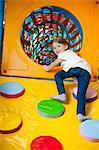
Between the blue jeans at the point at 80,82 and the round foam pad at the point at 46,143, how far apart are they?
226 mm

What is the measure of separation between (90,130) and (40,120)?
24 cm

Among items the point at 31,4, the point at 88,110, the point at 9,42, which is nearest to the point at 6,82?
the point at 9,42

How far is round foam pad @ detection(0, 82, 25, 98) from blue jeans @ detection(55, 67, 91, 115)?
0.65 ft

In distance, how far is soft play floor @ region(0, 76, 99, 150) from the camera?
1.21 m

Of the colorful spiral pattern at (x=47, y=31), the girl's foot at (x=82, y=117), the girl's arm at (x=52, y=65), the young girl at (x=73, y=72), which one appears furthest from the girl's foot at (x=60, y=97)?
the colorful spiral pattern at (x=47, y=31)

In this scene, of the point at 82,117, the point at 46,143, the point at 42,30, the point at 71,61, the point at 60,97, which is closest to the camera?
the point at 46,143

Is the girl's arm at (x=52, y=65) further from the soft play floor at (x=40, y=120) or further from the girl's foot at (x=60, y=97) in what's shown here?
the girl's foot at (x=60, y=97)

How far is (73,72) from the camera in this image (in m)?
1.52

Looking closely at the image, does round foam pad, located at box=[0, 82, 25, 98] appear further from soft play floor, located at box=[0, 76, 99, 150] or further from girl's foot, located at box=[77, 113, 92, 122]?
girl's foot, located at box=[77, 113, 92, 122]

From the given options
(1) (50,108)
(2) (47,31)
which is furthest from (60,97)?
(2) (47,31)

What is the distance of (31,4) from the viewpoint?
6.16ft

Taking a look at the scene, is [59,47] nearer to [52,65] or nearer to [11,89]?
[52,65]

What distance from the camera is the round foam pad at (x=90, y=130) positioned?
1218 millimetres

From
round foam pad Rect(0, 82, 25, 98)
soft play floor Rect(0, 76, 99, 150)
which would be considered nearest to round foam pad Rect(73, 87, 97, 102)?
soft play floor Rect(0, 76, 99, 150)
